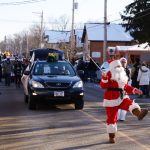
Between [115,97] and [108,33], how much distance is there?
210ft

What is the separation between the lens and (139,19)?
36.6m

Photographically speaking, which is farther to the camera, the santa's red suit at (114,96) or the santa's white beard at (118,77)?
the santa's white beard at (118,77)

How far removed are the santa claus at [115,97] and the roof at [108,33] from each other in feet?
202

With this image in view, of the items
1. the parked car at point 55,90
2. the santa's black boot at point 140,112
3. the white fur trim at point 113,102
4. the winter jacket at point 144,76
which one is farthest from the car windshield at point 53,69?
the santa's black boot at point 140,112

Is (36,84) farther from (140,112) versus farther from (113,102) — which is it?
(140,112)

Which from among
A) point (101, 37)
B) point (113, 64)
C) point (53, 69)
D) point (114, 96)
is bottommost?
point (114, 96)

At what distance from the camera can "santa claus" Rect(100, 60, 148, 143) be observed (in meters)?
9.84

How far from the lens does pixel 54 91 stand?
610 inches

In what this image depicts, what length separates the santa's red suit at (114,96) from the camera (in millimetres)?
9836

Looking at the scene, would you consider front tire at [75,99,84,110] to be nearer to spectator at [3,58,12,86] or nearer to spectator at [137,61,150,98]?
spectator at [137,61,150,98]

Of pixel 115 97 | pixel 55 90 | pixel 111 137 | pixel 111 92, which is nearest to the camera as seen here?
pixel 111 137

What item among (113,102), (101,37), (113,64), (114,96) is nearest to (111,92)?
(114,96)

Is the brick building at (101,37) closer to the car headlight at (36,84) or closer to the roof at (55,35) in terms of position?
the roof at (55,35)

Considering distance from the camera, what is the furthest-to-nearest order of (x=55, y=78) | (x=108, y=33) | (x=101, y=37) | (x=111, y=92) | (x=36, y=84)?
1. (x=108, y=33)
2. (x=101, y=37)
3. (x=55, y=78)
4. (x=36, y=84)
5. (x=111, y=92)
